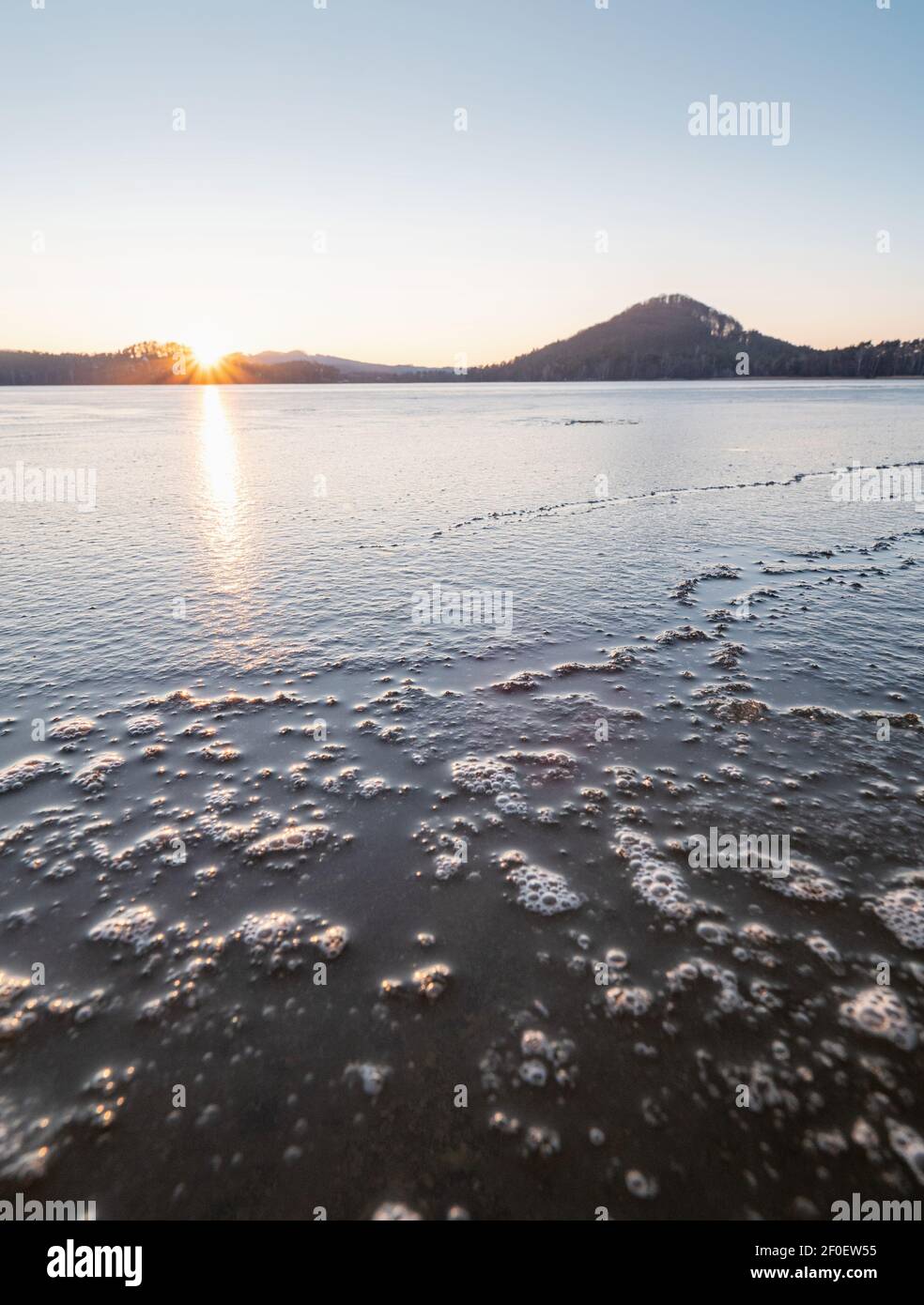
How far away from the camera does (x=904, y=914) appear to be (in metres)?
8.62

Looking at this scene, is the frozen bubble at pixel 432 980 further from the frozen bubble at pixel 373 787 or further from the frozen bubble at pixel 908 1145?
the frozen bubble at pixel 908 1145

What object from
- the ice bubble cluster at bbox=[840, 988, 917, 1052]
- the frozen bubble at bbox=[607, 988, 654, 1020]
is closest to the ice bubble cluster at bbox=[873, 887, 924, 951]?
the ice bubble cluster at bbox=[840, 988, 917, 1052]

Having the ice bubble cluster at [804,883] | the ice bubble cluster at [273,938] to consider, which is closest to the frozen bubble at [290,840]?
the ice bubble cluster at [273,938]

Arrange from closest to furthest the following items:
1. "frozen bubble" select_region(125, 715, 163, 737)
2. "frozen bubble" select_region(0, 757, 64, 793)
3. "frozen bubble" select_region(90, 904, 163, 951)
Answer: "frozen bubble" select_region(90, 904, 163, 951) < "frozen bubble" select_region(0, 757, 64, 793) < "frozen bubble" select_region(125, 715, 163, 737)

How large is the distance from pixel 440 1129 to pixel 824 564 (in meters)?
25.7

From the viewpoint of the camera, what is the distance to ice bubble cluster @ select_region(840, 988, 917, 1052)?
23.0 ft

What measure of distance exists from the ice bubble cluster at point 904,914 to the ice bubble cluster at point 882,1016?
42.8 inches

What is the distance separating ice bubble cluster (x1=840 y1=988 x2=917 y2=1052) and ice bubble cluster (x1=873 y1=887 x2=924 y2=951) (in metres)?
1.09

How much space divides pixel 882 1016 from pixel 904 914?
6.57ft

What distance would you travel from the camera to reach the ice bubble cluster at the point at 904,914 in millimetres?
8250

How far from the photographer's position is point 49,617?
1966 centimetres

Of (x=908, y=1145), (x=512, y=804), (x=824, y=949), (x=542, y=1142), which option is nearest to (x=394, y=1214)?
(x=542, y=1142)

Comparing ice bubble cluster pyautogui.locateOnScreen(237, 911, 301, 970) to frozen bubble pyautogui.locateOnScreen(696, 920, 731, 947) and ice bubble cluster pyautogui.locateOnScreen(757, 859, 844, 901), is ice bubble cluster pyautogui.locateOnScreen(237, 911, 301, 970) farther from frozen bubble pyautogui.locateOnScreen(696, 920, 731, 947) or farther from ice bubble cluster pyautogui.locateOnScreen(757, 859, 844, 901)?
ice bubble cluster pyautogui.locateOnScreen(757, 859, 844, 901)
